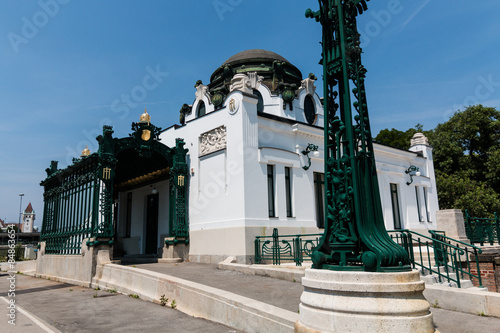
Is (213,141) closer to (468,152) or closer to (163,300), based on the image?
(163,300)

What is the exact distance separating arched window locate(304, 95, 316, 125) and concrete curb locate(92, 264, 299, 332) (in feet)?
46.4

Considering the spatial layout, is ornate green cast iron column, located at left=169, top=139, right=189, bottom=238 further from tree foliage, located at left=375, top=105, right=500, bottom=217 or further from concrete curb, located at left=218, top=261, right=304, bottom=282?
tree foliage, located at left=375, top=105, right=500, bottom=217

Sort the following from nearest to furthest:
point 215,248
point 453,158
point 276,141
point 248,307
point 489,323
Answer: point 248,307 → point 489,323 → point 215,248 → point 276,141 → point 453,158

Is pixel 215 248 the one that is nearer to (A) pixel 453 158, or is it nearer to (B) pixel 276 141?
(B) pixel 276 141

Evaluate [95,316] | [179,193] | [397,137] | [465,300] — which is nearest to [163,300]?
[95,316]

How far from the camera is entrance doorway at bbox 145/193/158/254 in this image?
748 inches

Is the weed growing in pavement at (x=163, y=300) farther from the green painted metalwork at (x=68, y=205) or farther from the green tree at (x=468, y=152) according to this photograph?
the green tree at (x=468, y=152)

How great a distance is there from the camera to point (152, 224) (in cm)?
1933

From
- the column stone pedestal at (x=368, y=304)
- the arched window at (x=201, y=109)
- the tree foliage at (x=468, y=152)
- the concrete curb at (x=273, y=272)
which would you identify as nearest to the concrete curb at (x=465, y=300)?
the concrete curb at (x=273, y=272)

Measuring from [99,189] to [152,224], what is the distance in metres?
5.71

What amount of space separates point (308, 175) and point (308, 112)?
610 centimetres

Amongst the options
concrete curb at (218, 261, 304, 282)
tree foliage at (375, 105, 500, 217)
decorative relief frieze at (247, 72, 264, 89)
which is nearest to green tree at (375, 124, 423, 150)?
tree foliage at (375, 105, 500, 217)

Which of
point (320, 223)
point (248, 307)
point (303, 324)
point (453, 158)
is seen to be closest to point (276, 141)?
point (320, 223)

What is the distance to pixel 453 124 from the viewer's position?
34875mm
